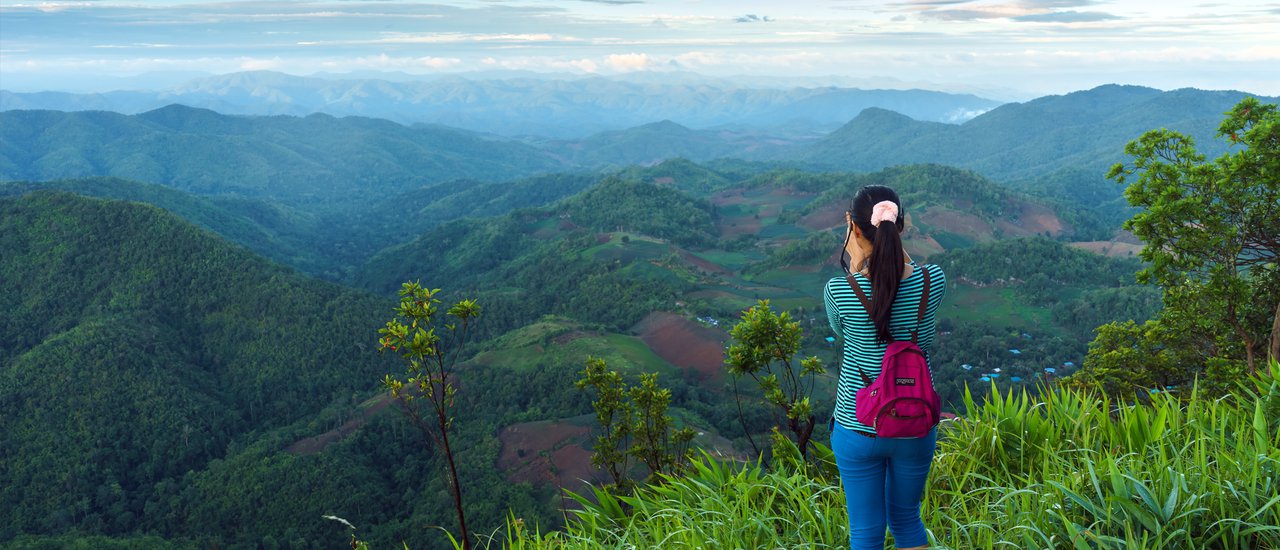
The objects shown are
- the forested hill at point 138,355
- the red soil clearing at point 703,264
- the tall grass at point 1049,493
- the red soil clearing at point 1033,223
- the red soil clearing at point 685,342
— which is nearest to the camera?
the tall grass at point 1049,493

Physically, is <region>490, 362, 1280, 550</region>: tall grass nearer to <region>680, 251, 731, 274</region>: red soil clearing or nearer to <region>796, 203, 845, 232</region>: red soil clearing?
<region>680, 251, 731, 274</region>: red soil clearing

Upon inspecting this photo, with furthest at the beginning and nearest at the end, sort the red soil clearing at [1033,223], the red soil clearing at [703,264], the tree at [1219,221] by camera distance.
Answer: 1. the red soil clearing at [1033,223]
2. the red soil clearing at [703,264]
3. the tree at [1219,221]

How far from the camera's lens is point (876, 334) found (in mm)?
5031

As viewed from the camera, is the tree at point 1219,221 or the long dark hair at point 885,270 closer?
the long dark hair at point 885,270


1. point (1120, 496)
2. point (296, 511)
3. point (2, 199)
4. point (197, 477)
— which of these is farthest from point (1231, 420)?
point (2, 199)

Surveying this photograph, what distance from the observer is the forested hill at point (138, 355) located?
236 ft

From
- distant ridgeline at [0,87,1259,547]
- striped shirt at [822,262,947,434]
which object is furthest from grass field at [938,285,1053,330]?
striped shirt at [822,262,947,434]

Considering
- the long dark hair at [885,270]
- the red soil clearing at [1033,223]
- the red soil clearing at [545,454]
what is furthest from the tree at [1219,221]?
the red soil clearing at [1033,223]

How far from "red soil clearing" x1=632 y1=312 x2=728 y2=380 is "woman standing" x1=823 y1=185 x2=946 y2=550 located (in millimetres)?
87426

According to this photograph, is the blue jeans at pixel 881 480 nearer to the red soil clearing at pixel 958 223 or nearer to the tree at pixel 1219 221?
the tree at pixel 1219 221

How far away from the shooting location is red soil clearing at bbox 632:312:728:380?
9586 cm

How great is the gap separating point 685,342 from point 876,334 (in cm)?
9845

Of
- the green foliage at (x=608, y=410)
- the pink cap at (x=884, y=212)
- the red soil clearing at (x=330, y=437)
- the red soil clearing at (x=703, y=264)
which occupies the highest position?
the pink cap at (x=884, y=212)

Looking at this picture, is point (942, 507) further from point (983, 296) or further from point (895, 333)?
point (983, 296)
